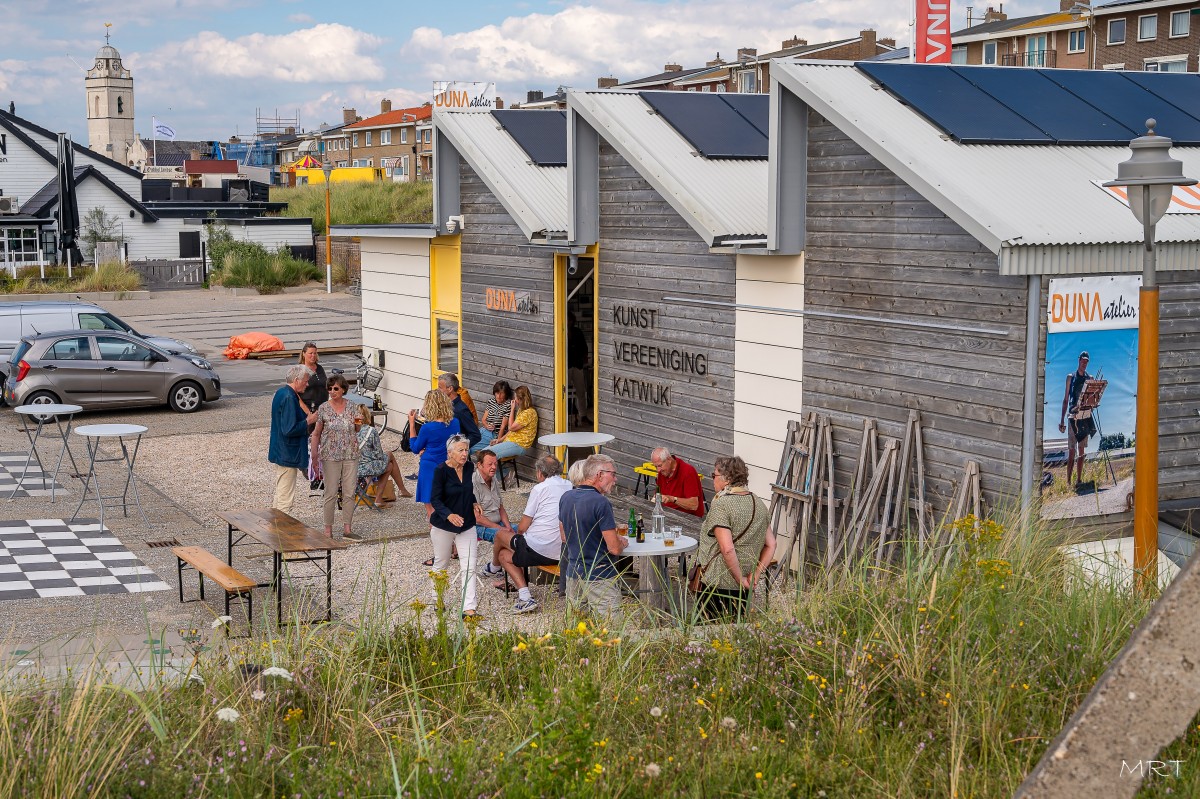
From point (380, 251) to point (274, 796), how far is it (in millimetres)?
15328

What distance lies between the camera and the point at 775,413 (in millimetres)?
11586

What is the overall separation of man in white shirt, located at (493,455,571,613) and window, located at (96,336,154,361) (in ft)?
41.4

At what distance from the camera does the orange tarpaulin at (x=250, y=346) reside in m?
28.8

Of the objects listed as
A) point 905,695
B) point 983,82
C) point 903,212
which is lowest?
point 905,695

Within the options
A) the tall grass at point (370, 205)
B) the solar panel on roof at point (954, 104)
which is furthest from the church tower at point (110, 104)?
the solar panel on roof at point (954, 104)

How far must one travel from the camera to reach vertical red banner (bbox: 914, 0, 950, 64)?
43.4 ft

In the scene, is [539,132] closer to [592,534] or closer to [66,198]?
[592,534]

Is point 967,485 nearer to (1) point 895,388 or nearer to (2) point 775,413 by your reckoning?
(1) point 895,388

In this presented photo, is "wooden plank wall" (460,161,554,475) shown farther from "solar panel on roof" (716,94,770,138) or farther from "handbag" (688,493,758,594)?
"handbag" (688,493,758,594)

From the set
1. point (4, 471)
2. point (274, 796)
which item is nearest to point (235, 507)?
point (4, 471)

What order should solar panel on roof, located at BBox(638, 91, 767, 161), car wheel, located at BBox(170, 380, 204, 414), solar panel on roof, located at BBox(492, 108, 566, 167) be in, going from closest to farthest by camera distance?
A: solar panel on roof, located at BBox(638, 91, 767, 161)
solar panel on roof, located at BBox(492, 108, 566, 167)
car wheel, located at BBox(170, 380, 204, 414)

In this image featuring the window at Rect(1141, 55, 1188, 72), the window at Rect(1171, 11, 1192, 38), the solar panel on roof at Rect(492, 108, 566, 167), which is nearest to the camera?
the solar panel on roof at Rect(492, 108, 566, 167)

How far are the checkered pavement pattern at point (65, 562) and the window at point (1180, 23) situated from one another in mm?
57929

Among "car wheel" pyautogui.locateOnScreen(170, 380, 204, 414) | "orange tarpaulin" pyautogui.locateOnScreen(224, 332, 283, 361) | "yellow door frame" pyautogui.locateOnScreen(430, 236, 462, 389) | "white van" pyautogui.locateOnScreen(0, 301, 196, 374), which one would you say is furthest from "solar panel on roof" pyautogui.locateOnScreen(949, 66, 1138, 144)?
"orange tarpaulin" pyautogui.locateOnScreen(224, 332, 283, 361)
